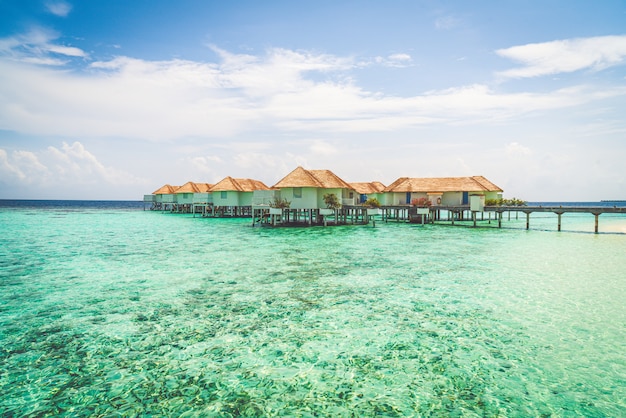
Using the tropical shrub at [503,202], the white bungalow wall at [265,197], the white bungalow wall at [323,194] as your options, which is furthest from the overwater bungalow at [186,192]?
the tropical shrub at [503,202]

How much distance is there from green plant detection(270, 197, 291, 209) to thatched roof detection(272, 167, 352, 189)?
1109mm

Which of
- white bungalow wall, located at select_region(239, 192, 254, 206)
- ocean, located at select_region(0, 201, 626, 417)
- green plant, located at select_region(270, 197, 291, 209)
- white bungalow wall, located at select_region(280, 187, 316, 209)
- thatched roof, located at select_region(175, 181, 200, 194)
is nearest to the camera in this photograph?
ocean, located at select_region(0, 201, 626, 417)

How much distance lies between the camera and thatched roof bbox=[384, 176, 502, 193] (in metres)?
35.0

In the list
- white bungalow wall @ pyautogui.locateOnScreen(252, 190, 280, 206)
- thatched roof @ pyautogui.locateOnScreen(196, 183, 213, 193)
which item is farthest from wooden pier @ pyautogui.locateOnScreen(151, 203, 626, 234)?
thatched roof @ pyautogui.locateOnScreen(196, 183, 213, 193)

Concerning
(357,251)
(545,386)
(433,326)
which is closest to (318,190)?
(357,251)

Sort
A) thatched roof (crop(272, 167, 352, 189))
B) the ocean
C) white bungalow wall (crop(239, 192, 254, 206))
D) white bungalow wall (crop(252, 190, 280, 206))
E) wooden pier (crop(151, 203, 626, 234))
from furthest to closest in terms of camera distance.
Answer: white bungalow wall (crop(239, 192, 254, 206))
white bungalow wall (crop(252, 190, 280, 206))
thatched roof (crop(272, 167, 352, 189))
wooden pier (crop(151, 203, 626, 234))
the ocean

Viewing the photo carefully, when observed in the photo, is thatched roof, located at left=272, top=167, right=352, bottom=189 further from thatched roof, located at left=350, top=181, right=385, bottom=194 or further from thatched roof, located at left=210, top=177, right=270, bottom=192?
thatched roof, located at left=350, top=181, right=385, bottom=194

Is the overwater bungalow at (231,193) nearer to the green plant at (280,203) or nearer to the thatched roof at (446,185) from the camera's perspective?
the green plant at (280,203)

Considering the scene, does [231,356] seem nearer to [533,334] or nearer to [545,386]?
[545,386]

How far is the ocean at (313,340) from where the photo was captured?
4.74m

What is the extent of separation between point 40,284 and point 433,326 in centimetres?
1071

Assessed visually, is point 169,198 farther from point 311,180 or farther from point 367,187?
point 311,180

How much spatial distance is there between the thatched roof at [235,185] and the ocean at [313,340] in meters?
27.2

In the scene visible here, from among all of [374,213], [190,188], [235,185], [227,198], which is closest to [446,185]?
[374,213]
